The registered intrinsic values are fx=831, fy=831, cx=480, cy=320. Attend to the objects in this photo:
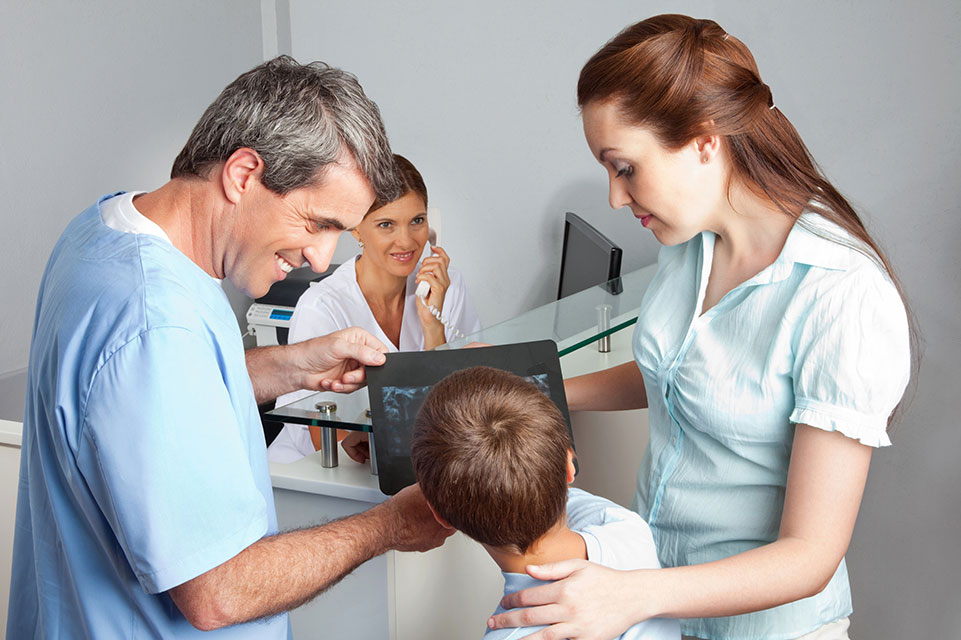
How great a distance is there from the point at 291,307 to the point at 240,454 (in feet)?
8.39

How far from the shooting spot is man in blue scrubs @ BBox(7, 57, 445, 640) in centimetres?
84

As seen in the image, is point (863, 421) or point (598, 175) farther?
point (598, 175)

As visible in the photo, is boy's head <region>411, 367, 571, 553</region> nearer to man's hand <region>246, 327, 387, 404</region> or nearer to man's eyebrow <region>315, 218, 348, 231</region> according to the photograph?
man's eyebrow <region>315, 218, 348, 231</region>

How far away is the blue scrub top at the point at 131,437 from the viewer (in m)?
0.83

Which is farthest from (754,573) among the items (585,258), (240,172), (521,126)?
(521,126)

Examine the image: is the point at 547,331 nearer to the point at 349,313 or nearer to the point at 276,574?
the point at 276,574

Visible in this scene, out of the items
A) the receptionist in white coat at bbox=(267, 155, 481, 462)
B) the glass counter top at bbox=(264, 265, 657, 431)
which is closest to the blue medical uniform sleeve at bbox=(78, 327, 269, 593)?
the glass counter top at bbox=(264, 265, 657, 431)

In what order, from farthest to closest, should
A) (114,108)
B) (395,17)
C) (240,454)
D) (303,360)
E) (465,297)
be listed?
(395,17) → (114,108) → (465,297) → (303,360) → (240,454)

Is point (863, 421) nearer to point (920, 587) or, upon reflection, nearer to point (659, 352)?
point (659, 352)

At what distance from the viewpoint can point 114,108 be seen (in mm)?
3125

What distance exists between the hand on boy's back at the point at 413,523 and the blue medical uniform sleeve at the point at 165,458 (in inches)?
9.8

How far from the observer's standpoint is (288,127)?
3.25ft

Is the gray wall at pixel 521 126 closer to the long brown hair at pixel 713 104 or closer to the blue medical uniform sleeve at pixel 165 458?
the long brown hair at pixel 713 104

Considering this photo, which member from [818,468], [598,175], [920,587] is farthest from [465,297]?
[818,468]
